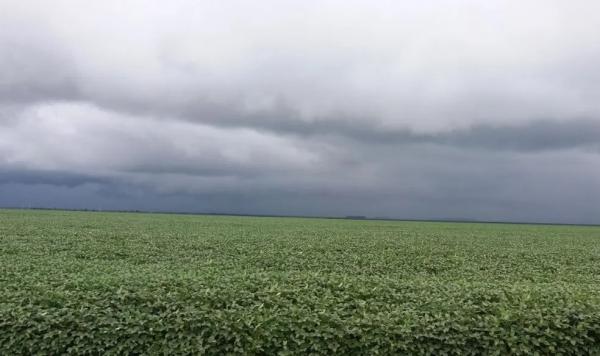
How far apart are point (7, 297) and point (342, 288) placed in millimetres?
4921

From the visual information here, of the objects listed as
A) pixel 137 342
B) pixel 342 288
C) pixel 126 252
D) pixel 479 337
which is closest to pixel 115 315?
pixel 137 342

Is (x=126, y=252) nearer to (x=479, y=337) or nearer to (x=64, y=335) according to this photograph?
(x=64, y=335)

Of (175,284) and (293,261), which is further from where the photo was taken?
(293,261)

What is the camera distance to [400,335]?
571 cm

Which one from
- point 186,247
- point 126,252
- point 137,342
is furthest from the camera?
point 186,247

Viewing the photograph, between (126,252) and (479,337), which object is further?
(126,252)

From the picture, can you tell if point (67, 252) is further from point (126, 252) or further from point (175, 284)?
point (175, 284)

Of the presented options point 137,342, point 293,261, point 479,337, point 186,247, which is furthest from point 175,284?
point 186,247

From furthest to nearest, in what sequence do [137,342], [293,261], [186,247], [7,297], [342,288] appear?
[186,247] → [293,261] → [342,288] → [7,297] → [137,342]

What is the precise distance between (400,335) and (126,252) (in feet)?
39.1

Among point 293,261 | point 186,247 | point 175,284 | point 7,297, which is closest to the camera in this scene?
point 7,297

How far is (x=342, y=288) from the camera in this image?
298 inches

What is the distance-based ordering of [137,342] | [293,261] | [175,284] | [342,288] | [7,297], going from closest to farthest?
1. [137,342]
2. [7,297]
3. [175,284]
4. [342,288]
5. [293,261]

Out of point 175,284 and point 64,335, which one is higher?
point 175,284
